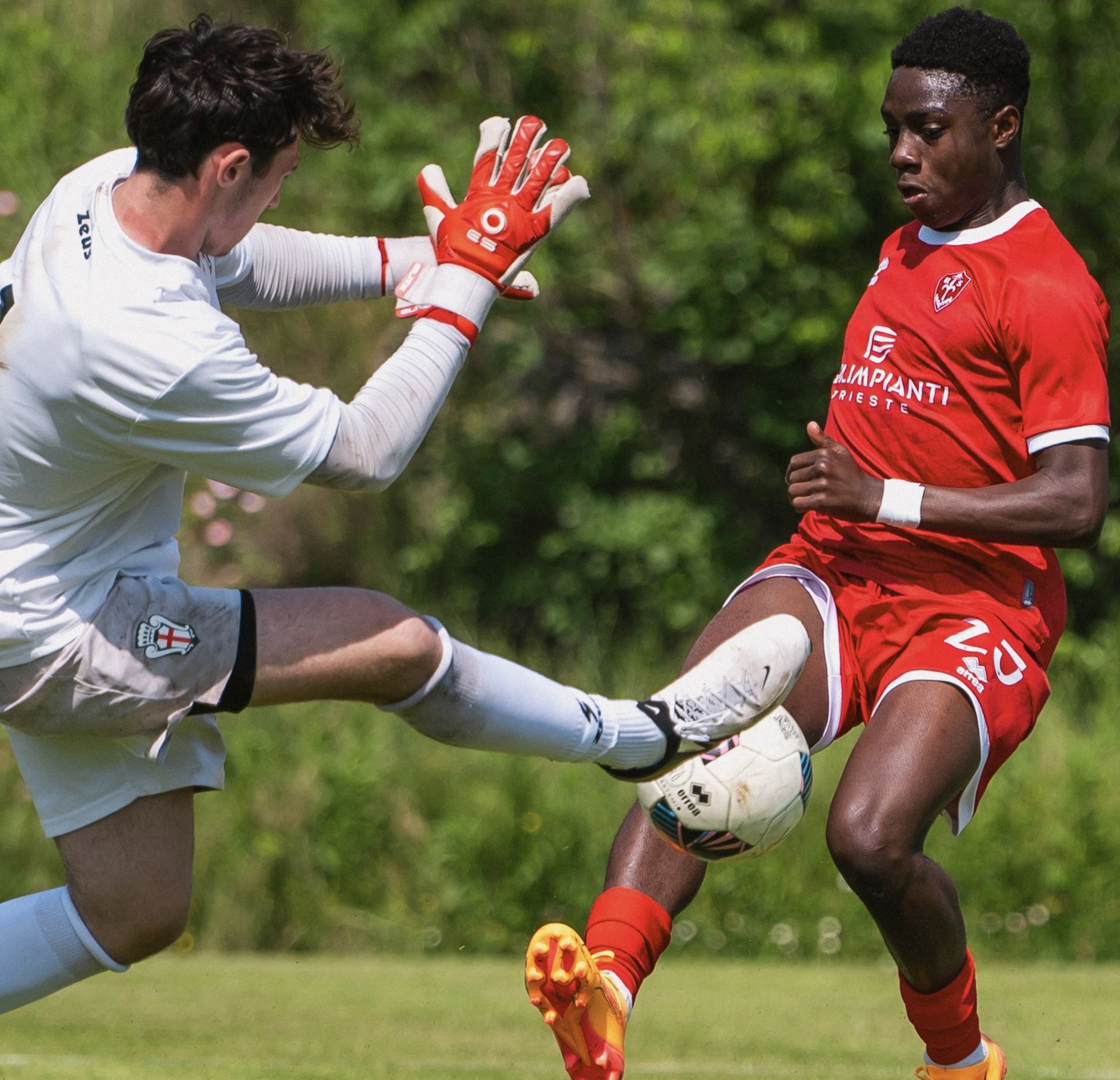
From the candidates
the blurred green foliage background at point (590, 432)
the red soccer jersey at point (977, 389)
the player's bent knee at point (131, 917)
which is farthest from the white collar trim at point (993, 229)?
the blurred green foliage background at point (590, 432)

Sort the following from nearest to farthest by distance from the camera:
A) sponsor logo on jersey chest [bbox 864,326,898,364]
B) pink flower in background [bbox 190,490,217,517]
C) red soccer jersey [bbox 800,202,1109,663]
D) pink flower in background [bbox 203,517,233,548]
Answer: red soccer jersey [bbox 800,202,1109,663], sponsor logo on jersey chest [bbox 864,326,898,364], pink flower in background [bbox 190,490,217,517], pink flower in background [bbox 203,517,233,548]

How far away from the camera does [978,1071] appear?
4258mm

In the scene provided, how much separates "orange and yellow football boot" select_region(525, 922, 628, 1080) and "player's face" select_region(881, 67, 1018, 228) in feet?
6.44

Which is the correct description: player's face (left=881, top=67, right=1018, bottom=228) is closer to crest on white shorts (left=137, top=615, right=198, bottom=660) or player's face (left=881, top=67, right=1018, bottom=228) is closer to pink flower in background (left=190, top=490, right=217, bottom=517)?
crest on white shorts (left=137, top=615, right=198, bottom=660)

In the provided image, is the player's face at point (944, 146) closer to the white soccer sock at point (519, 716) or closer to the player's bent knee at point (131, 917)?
the white soccer sock at point (519, 716)

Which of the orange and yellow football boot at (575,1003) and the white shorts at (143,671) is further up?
the white shorts at (143,671)

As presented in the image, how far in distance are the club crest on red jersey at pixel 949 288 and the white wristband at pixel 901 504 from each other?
0.51 meters

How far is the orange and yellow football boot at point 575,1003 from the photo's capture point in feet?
12.6

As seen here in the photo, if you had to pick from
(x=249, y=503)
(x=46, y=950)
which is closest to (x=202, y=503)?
(x=249, y=503)

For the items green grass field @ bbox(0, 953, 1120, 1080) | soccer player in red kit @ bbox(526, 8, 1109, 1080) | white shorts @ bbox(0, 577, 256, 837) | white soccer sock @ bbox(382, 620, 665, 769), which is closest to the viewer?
white shorts @ bbox(0, 577, 256, 837)

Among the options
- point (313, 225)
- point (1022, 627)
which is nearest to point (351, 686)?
point (1022, 627)

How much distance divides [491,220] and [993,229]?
54.1 inches

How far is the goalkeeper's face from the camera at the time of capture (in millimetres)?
3369

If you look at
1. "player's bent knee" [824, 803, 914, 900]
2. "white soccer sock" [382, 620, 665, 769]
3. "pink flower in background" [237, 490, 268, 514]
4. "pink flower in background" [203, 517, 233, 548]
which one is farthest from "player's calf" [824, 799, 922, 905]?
"pink flower in background" [203, 517, 233, 548]
